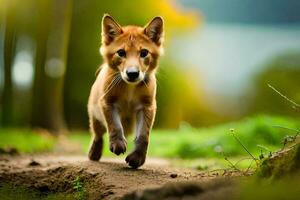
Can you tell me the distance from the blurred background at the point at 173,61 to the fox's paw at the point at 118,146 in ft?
25.3

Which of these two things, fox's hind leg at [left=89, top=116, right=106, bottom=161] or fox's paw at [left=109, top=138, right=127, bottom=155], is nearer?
fox's paw at [left=109, top=138, right=127, bottom=155]

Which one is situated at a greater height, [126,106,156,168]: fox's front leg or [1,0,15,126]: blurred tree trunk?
[1,0,15,126]: blurred tree trunk

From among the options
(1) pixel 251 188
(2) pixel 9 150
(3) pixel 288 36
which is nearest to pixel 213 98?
(3) pixel 288 36

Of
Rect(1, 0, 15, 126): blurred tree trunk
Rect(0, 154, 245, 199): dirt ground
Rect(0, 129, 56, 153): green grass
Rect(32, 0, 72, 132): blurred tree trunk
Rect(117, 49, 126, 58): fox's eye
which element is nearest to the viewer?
Rect(0, 154, 245, 199): dirt ground

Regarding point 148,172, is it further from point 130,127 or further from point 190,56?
point 190,56

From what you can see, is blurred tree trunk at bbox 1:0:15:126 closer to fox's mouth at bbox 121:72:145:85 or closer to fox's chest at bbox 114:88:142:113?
fox's chest at bbox 114:88:142:113

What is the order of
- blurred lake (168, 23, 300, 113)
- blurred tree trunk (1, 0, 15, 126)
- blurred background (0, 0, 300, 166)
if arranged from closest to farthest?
1. blurred background (0, 0, 300, 166)
2. blurred tree trunk (1, 0, 15, 126)
3. blurred lake (168, 23, 300, 113)

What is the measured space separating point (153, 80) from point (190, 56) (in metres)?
18.0

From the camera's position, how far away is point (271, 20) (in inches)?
1072

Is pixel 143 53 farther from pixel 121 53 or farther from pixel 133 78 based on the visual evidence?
pixel 133 78

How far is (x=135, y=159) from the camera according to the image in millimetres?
7289

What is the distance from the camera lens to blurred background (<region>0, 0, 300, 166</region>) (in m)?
19.1

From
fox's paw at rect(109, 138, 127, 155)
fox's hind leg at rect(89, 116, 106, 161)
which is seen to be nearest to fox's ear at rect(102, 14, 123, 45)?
fox's hind leg at rect(89, 116, 106, 161)

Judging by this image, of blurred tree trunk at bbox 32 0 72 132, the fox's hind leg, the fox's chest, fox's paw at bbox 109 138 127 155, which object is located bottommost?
fox's paw at bbox 109 138 127 155
